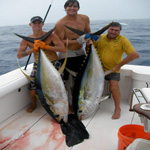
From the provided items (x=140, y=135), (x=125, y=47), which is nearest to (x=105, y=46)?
(x=125, y=47)

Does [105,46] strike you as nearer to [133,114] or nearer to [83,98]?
[83,98]

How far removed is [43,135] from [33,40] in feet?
3.50

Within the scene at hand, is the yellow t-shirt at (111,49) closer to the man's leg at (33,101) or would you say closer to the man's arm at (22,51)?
the man's arm at (22,51)

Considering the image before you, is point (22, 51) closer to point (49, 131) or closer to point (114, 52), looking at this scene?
point (49, 131)

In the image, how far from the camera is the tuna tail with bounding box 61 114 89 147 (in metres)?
1.84

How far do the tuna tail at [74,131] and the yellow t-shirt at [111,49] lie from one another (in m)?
0.78

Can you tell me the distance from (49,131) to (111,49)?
1233mm

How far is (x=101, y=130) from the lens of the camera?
201 cm

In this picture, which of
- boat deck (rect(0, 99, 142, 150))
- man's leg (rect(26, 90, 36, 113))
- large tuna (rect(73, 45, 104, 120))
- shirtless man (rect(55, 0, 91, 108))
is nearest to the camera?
boat deck (rect(0, 99, 142, 150))

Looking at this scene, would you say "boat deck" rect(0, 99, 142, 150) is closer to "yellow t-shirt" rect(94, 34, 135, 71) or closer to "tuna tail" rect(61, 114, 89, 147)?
"tuna tail" rect(61, 114, 89, 147)

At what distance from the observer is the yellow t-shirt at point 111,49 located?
7.22 feet

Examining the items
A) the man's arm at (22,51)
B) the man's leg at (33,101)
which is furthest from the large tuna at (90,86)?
the man's arm at (22,51)

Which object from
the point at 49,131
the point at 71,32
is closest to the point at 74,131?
the point at 49,131

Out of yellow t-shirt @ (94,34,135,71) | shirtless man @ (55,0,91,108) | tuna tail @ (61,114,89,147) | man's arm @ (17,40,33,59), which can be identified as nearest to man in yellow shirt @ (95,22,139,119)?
yellow t-shirt @ (94,34,135,71)
